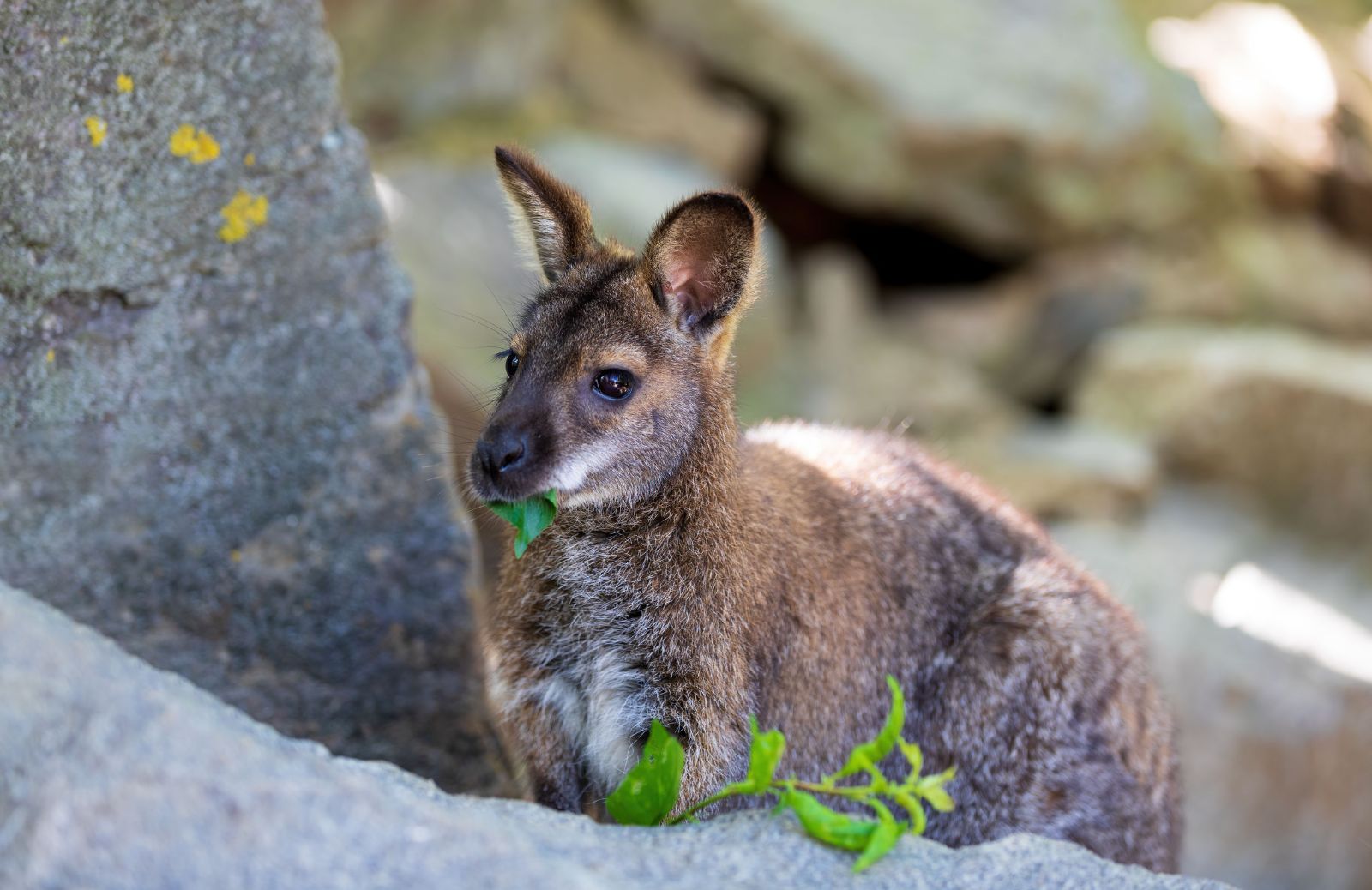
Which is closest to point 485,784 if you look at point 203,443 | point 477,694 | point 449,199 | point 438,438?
point 477,694

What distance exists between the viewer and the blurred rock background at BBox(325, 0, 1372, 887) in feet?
27.5

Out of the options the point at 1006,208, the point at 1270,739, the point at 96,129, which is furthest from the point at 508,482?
the point at 1006,208

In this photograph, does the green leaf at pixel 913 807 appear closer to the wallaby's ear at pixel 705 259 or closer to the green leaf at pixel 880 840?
the green leaf at pixel 880 840

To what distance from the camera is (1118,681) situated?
4.98 metres

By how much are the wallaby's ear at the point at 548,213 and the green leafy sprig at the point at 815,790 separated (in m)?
1.66

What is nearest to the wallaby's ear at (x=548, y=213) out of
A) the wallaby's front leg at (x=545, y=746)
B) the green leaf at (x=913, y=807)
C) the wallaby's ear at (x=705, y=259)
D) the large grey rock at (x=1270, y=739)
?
the wallaby's ear at (x=705, y=259)

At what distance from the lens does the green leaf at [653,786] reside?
3791 mm

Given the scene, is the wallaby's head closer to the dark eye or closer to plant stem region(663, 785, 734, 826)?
the dark eye

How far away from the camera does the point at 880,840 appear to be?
3279 millimetres

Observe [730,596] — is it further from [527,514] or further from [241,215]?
[241,215]

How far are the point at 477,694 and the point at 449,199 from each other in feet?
16.1

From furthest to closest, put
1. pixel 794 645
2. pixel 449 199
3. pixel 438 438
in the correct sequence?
pixel 449 199
pixel 438 438
pixel 794 645

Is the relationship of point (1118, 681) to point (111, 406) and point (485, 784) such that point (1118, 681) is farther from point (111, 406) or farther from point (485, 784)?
point (111, 406)

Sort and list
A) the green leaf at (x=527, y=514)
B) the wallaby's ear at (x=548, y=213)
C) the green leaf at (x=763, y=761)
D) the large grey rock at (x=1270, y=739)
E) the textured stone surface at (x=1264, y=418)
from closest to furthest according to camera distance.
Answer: the green leaf at (x=763, y=761)
the green leaf at (x=527, y=514)
the wallaby's ear at (x=548, y=213)
the large grey rock at (x=1270, y=739)
the textured stone surface at (x=1264, y=418)
